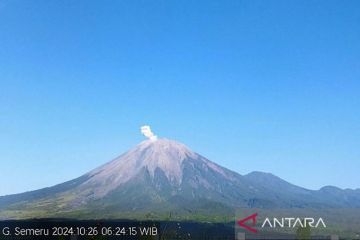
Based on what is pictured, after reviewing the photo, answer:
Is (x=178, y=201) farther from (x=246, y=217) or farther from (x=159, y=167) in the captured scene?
(x=246, y=217)

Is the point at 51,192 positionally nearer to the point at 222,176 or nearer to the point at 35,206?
the point at 35,206

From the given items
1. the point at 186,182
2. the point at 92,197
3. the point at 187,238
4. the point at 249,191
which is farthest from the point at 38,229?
the point at 249,191

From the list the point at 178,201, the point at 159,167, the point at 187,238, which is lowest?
the point at 187,238

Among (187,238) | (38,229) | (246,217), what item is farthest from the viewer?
(187,238)

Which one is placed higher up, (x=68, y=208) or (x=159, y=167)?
(x=159, y=167)

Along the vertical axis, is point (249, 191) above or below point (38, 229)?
above

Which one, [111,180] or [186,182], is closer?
[111,180]

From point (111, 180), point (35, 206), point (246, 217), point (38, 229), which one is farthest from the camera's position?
point (111, 180)

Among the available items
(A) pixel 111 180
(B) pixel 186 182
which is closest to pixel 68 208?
(A) pixel 111 180

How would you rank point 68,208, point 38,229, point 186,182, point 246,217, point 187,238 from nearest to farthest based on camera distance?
point 246,217
point 38,229
point 187,238
point 68,208
point 186,182
